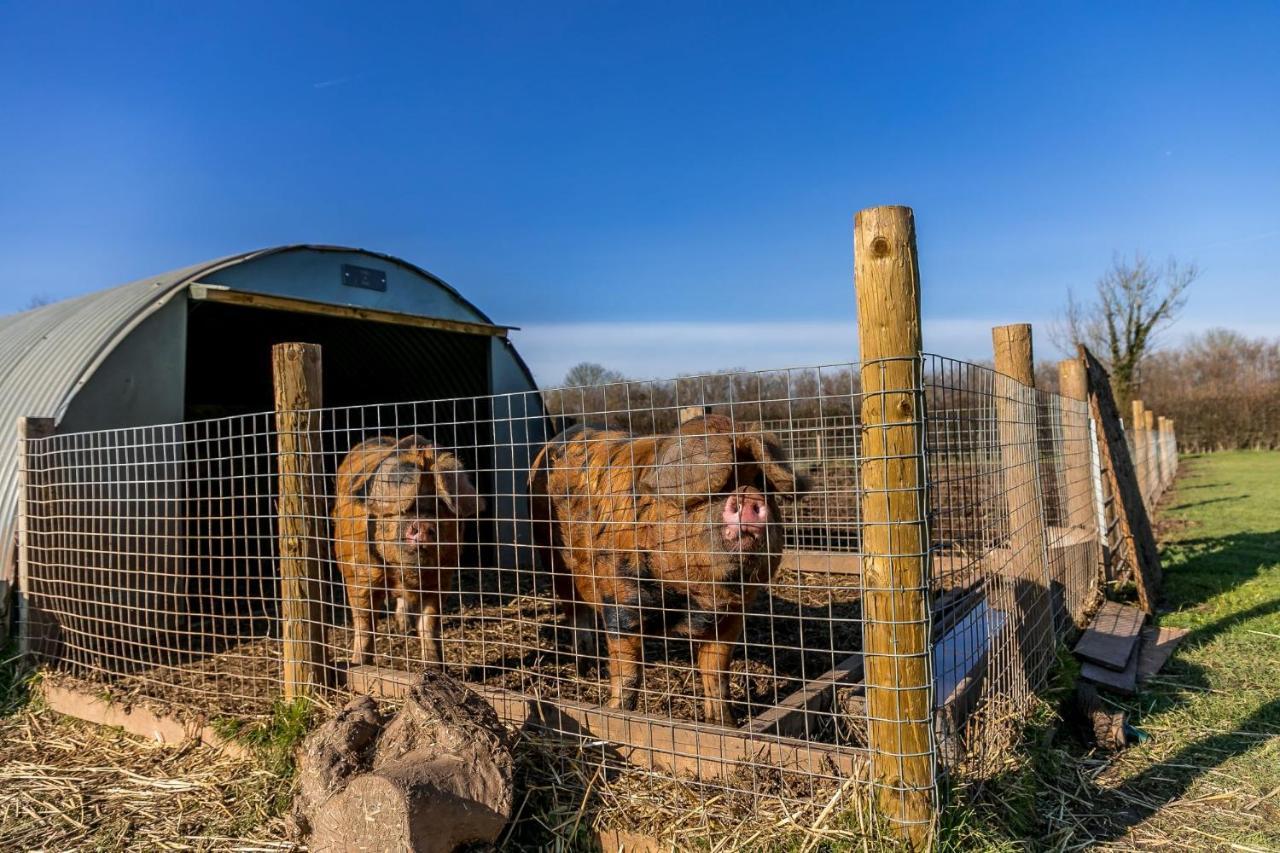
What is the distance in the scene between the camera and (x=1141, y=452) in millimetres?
16125

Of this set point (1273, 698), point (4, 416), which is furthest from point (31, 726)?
point (1273, 698)

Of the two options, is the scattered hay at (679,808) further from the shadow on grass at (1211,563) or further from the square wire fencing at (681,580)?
the shadow on grass at (1211,563)

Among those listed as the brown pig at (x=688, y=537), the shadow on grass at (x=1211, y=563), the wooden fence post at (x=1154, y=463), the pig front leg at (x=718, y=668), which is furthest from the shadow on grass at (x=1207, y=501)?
the brown pig at (x=688, y=537)

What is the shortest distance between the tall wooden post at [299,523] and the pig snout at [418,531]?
0.69 meters

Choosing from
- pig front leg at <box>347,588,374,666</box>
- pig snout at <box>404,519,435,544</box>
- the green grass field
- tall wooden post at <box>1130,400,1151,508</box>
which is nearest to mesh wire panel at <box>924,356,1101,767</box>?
the green grass field

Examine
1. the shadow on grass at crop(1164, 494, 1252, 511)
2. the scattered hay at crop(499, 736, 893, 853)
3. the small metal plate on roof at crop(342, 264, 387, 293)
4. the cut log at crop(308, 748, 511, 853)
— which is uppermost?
the small metal plate on roof at crop(342, 264, 387, 293)

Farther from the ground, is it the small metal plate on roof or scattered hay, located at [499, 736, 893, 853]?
the small metal plate on roof

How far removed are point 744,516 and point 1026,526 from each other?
256 cm

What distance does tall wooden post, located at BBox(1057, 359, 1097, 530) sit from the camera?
6.99 metres

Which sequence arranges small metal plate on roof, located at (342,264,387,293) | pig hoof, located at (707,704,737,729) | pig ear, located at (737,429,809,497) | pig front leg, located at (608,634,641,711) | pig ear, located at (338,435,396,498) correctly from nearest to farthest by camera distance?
pig ear, located at (737,429,809,497) → pig hoof, located at (707,704,737,729) → pig front leg, located at (608,634,641,711) → pig ear, located at (338,435,396,498) → small metal plate on roof, located at (342,264,387,293)

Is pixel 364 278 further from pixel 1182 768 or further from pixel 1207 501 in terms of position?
pixel 1207 501

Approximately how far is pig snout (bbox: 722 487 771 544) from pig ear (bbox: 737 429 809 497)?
0.38ft

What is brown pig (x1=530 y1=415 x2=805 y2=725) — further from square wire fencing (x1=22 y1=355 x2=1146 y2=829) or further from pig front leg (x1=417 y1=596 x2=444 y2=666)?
pig front leg (x1=417 y1=596 x2=444 y2=666)

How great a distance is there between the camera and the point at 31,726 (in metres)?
5.37
